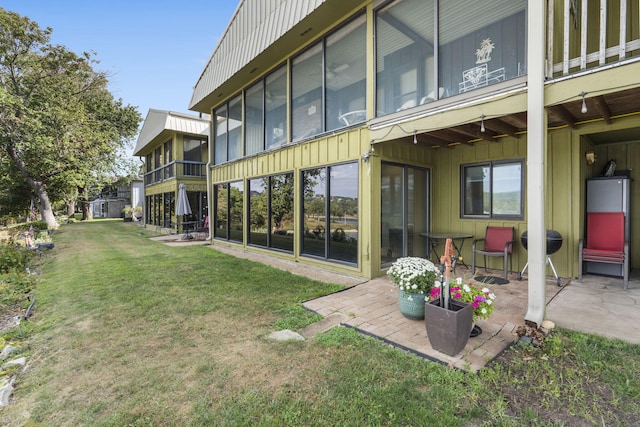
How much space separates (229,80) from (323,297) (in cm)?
688

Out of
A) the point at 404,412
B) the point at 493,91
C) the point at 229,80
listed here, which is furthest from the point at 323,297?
the point at 229,80

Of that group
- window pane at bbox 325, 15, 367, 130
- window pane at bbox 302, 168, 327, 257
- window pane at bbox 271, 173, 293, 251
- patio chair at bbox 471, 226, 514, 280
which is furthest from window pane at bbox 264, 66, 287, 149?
patio chair at bbox 471, 226, 514, 280

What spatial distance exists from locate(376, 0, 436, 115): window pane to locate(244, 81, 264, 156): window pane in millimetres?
4024

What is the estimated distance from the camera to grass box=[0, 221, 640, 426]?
6.36 feet

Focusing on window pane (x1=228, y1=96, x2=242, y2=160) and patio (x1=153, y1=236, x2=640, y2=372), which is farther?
window pane (x1=228, y1=96, x2=242, y2=160)

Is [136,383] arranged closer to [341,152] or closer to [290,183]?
[341,152]

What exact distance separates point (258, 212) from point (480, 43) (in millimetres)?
6144

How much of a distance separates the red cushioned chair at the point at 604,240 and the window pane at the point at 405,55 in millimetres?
3294

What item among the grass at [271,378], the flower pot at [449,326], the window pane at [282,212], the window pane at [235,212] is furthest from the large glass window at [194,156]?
the flower pot at [449,326]

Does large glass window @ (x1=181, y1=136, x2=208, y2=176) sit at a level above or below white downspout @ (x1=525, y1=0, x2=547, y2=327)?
above

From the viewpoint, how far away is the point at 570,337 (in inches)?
112

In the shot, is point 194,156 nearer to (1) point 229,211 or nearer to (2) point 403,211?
(1) point 229,211

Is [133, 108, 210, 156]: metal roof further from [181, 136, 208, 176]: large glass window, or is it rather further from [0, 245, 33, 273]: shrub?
[0, 245, 33, 273]: shrub

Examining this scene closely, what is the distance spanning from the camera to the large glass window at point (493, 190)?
5.33m
